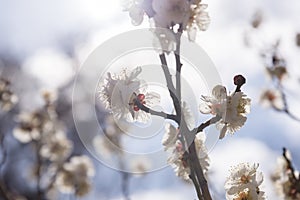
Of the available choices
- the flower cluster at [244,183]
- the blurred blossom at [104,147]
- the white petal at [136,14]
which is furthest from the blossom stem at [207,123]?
the blurred blossom at [104,147]

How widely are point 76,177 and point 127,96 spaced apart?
2.15m

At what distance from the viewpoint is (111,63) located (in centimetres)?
133

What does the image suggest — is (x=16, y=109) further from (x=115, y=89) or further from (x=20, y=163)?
(x=115, y=89)

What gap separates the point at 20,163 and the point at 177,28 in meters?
6.06

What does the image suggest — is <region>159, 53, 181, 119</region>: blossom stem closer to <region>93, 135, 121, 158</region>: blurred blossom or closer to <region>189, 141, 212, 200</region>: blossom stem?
<region>189, 141, 212, 200</region>: blossom stem

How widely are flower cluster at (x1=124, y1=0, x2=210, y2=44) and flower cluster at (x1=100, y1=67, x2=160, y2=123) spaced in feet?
0.35

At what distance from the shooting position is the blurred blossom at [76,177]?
299 centimetres

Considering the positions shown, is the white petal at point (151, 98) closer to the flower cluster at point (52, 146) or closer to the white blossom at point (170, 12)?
the white blossom at point (170, 12)

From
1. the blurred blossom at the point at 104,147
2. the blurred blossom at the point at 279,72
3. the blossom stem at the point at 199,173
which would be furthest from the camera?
the blurred blossom at the point at 279,72

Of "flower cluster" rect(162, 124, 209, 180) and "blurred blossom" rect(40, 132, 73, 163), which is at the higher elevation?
"blurred blossom" rect(40, 132, 73, 163)

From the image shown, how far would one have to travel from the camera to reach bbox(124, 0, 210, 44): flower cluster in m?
1.05

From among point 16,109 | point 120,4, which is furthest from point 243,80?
point 16,109

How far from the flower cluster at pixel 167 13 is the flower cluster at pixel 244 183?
0.98 ft

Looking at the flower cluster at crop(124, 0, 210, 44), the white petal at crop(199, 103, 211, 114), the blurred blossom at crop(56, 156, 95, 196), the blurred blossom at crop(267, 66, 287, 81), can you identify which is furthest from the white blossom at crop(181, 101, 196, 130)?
the blurred blossom at crop(267, 66, 287, 81)
